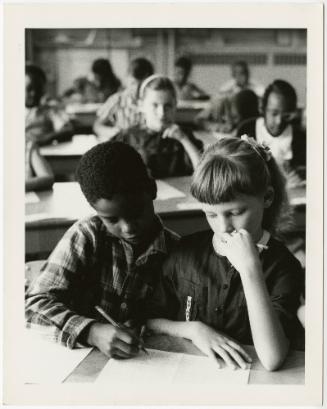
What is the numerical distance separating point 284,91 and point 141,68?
0.26 metres

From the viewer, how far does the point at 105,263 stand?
0.95 meters

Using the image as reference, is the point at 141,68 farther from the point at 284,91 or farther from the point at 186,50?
the point at 284,91

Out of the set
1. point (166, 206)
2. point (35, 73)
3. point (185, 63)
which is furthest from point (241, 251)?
point (35, 73)

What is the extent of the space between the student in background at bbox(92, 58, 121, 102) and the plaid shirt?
241 mm

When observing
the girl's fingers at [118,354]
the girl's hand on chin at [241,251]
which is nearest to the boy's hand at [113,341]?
the girl's fingers at [118,354]

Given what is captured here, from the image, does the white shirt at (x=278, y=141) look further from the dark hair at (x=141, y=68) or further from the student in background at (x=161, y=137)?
the dark hair at (x=141, y=68)

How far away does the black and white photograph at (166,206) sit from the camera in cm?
91

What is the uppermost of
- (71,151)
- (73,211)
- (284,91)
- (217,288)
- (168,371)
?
(284,91)

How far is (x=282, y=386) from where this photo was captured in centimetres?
93

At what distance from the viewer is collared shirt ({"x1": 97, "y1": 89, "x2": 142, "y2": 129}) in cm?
98

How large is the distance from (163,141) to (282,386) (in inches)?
19.1


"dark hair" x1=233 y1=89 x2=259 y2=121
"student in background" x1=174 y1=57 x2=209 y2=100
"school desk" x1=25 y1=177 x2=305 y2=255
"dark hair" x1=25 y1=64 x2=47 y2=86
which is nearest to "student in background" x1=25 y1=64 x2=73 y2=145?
"dark hair" x1=25 y1=64 x2=47 y2=86

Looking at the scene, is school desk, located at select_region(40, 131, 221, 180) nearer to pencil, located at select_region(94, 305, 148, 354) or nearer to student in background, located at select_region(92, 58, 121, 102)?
student in background, located at select_region(92, 58, 121, 102)

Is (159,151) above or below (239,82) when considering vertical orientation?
below
